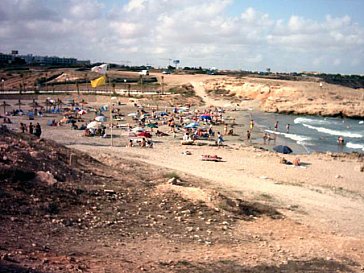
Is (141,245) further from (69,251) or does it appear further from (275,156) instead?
(275,156)

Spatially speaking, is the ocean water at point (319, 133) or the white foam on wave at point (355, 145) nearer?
the ocean water at point (319, 133)

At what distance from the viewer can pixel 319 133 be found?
53844mm

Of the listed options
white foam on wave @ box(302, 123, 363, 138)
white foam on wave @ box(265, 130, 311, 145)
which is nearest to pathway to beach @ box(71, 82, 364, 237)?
white foam on wave @ box(265, 130, 311, 145)

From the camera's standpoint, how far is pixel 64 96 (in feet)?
258

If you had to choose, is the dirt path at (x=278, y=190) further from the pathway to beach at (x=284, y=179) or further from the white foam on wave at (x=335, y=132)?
the white foam on wave at (x=335, y=132)

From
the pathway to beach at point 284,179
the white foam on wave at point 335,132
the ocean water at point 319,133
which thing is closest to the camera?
the pathway to beach at point 284,179

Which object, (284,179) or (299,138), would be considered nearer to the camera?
(284,179)

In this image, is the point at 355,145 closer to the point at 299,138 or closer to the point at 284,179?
the point at 299,138

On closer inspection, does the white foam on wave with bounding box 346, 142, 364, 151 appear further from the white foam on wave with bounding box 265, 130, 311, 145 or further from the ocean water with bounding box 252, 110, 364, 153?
the white foam on wave with bounding box 265, 130, 311, 145

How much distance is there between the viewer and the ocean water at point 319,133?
43219mm

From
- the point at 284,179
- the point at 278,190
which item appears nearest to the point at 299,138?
the point at 284,179

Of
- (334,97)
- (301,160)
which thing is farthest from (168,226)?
(334,97)

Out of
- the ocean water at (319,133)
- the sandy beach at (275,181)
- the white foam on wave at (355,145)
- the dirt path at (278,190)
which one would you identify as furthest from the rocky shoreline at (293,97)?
the dirt path at (278,190)

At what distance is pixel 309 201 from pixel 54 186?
442 inches
